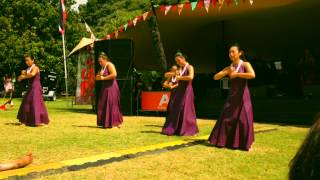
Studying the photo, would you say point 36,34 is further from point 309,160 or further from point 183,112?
point 309,160

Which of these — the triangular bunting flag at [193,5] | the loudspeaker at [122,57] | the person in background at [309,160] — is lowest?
the person in background at [309,160]

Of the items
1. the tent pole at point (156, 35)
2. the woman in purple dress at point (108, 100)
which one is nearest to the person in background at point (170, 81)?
the woman in purple dress at point (108, 100)

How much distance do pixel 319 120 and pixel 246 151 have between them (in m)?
6.85

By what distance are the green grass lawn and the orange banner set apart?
16.7 feet

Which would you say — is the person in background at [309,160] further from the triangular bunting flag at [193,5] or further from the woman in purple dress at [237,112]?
the triangular bunting flag at [193,5]

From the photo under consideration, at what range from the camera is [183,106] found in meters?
9.72

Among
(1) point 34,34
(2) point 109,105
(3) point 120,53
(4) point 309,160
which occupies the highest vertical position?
(1) point 34,34

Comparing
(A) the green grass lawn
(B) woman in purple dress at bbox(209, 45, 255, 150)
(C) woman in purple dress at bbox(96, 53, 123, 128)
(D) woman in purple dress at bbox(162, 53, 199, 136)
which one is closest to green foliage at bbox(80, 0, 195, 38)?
(C) woman in purple dress at bbox(96, 53, 123, 128)

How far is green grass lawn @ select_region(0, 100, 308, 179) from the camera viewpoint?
5.81 meters

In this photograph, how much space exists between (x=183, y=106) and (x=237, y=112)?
198 centimetres

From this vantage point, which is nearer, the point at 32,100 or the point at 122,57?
the point at 32,100

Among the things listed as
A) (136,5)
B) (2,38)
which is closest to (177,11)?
(2,38)

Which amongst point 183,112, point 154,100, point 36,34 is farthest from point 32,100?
point 36,34

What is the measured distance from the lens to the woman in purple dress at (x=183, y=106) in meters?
9.70
